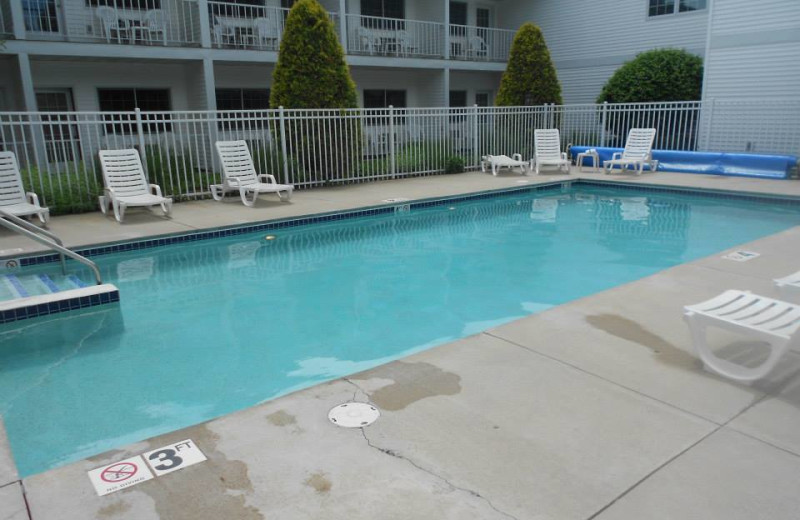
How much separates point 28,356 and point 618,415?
14.4 feet

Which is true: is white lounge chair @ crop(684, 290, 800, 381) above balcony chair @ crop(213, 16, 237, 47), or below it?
below

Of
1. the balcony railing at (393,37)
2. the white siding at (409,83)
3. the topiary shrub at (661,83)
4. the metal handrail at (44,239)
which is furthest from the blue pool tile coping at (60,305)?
the white siding at (409,83)

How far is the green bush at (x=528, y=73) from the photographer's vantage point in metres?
15.4

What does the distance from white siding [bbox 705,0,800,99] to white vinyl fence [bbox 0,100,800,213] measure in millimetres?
689

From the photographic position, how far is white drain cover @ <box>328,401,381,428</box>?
114 inches

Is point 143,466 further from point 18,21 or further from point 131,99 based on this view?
point 131,99

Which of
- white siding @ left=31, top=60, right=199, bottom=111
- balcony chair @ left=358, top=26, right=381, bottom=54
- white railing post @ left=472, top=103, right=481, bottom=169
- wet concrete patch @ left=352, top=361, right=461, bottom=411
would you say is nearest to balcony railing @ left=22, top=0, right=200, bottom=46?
→ white siding @ left=31, top=60, right=199, bottom=111

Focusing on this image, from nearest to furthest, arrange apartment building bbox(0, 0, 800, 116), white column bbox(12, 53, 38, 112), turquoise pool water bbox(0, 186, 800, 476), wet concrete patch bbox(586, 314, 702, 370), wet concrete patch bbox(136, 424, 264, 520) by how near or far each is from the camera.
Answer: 1. wet concrete patch bbox(136, 424, 264, 520)
2. wet concrete patch bbox(586, 314, 702, 370)
3. turquoise pool water bbox(0, 186, 800, 476)
4. white column bbox(12, 53, 38, 112)
5. apartment building bbox(0, 0, 800, 116)

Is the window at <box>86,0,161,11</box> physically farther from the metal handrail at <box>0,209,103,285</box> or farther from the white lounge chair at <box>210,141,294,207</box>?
the metal handrail at <box>0,209,103,285</box>

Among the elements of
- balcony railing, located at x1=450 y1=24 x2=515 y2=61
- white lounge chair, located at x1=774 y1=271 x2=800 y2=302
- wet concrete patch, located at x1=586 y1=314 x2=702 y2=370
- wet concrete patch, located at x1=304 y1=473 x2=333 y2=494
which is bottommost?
wet concrete patch, located at x1=586 y1=314 x2=702 y2=370

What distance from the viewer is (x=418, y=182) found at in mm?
12789

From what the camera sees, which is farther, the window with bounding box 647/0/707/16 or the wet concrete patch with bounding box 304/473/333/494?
the window with bounding box 647/0/707/16

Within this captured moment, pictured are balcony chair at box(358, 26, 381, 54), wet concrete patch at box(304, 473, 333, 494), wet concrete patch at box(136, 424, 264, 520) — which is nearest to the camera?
Answer: wet concrete patch at box(136, 424, 264, 520)

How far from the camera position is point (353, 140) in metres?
12.4
